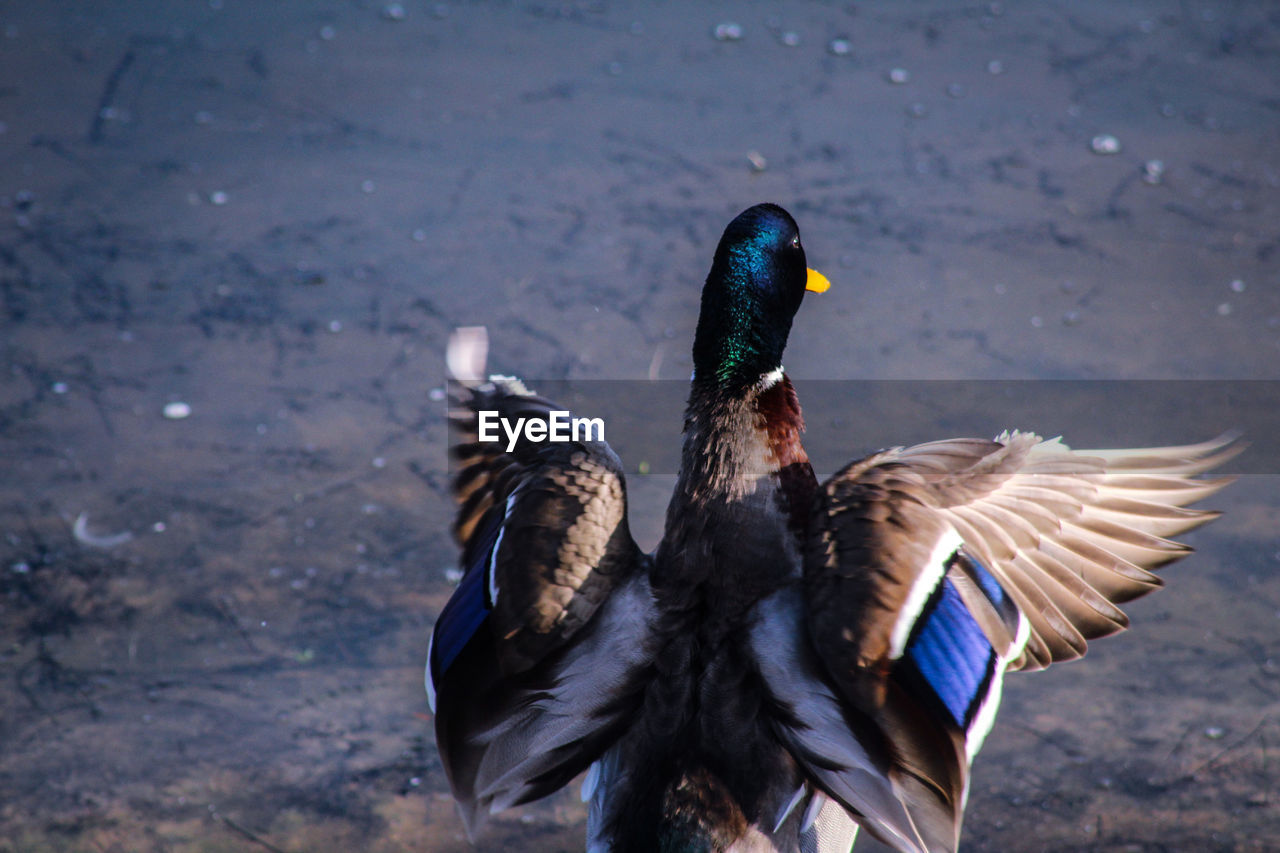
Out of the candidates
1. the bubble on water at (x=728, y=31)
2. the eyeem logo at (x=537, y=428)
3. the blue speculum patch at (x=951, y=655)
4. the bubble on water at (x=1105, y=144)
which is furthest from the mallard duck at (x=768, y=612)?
the bubble on water at (x=728, y=31)

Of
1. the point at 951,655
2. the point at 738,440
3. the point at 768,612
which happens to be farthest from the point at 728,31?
the point at 951,655

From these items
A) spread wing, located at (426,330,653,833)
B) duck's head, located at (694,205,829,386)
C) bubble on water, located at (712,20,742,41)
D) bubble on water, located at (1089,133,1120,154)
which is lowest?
spread wing, located at (426,330,653,833)

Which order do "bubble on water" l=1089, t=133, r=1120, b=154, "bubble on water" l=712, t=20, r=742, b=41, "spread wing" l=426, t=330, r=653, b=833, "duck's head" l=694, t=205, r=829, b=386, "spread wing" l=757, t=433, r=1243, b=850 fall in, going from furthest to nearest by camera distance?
"bubble on water" l=712, t=20, r=742, b=41 → "bubble on water" l=1089, t=133, r=1120, b=154 → "duck's head" l=694, t=205, r=829, b=386 → "spread wing" l=426, t=330, r=653, b=833 → "spread wing" l=757, t=433, r=1243, b=850

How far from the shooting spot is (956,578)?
6.54ft

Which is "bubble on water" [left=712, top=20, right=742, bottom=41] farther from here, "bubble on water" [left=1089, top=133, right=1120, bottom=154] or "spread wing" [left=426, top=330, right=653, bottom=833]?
"spread wing" [left=426, top=330, right=653, bottom=833]

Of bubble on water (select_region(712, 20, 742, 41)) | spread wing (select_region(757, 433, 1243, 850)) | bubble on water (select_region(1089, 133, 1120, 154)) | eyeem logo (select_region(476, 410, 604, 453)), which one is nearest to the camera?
spread wing (select_region(757, 433, 1243, 850))

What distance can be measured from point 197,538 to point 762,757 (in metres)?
2.08

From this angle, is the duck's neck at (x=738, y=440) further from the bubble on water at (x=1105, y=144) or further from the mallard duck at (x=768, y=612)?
the bubble on water at (x=1105, y=144)

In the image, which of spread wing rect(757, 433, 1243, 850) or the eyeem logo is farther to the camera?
the eyeem logo

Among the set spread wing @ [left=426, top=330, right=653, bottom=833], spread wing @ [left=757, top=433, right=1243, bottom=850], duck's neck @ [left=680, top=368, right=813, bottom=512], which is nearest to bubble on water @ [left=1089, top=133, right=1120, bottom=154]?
spread wing @ [left=757, top=433, right=1243, bottom=850]

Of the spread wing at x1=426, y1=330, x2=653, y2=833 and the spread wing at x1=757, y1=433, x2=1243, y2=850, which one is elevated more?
the spread wing at x1=757, y1=433, x2=1243, y2=850

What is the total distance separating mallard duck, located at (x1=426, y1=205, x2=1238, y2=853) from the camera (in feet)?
6.17

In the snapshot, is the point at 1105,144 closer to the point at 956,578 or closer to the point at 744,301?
the point at 744,301

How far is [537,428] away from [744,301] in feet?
1.78
